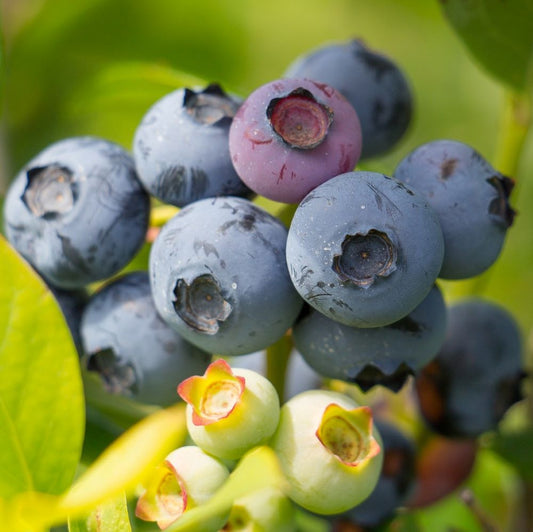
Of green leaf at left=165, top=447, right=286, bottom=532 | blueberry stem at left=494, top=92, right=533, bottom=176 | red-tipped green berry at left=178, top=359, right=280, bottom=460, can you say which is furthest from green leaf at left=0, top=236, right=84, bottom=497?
blueberry stem at left=494, top=92, right=533, bottom=176

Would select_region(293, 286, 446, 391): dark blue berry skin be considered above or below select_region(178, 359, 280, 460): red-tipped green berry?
above

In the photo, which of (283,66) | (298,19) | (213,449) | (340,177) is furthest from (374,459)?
(298,19)

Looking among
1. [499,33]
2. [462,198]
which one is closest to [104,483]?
[462,198]

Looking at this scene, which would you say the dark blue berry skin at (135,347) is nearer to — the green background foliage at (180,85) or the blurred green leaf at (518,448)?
the green background foliage at (180,85)

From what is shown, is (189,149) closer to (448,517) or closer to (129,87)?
(129,87)

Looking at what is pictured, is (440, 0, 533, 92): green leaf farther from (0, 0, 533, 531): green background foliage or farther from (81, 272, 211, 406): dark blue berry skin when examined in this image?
(81, 272, 211, 406): dark blue berry skin

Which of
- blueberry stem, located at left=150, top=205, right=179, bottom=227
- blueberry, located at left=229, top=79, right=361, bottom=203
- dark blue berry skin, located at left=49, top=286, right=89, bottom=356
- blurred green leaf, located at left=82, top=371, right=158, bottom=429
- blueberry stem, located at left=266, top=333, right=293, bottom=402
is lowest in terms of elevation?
blurred green leaf, located at left=82, top=371, right=158, bottom=429

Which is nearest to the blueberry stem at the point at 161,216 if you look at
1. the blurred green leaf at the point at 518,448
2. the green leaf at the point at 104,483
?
the green leaf at the point at 104,483
